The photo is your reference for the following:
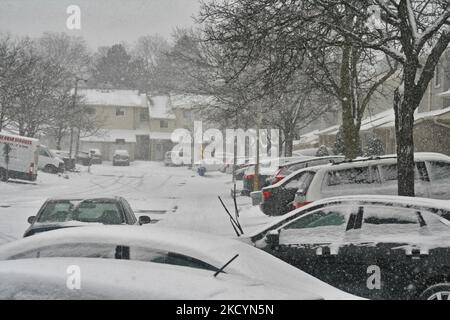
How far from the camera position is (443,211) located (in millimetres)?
6262

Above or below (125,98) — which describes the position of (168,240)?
below

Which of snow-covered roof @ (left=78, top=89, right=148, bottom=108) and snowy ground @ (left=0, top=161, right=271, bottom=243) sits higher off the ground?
snow-covered roof @ (left=78, top=89, right=148, bottom=108)

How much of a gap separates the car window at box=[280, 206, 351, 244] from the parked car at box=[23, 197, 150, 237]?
9.44 ft

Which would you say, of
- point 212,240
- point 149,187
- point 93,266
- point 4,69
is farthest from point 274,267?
point 149,187

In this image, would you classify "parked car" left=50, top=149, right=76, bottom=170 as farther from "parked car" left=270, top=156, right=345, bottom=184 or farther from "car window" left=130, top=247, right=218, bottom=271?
"car window" left=130, top=247, right=218, bottom=271

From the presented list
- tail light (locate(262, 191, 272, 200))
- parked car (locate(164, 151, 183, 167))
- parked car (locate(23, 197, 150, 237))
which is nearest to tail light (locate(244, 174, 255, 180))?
tail light (locate(262, 191, 272, 200))

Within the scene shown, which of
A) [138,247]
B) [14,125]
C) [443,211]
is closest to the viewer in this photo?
[138,247]

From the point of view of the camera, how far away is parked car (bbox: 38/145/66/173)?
3011 centimetres

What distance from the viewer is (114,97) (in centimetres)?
3409

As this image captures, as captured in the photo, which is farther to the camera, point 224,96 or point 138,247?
point 224,96

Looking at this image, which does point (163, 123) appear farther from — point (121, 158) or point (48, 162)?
point (48, 162)

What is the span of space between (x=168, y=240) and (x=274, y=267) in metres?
0.81

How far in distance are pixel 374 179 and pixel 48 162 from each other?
21.4 m
